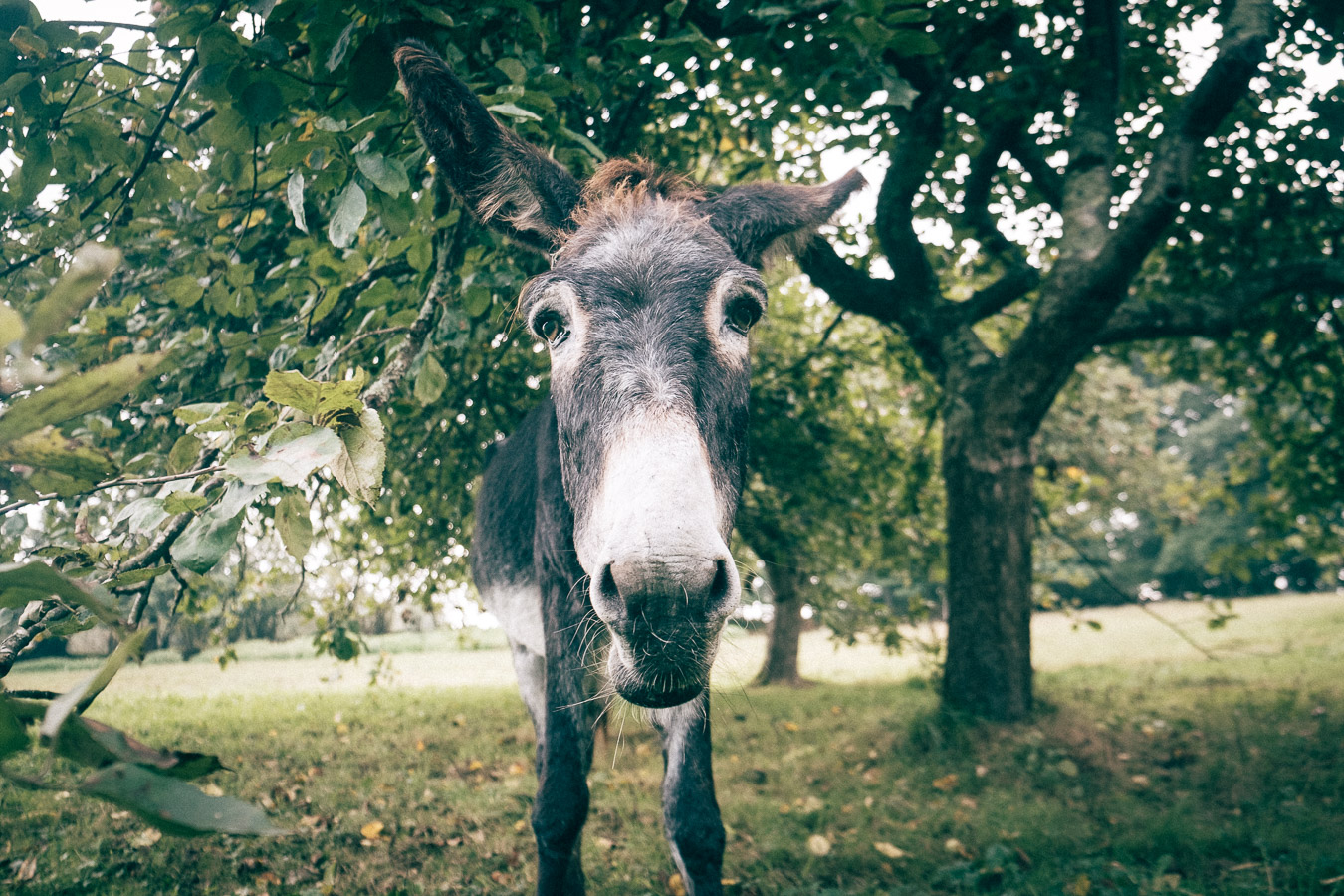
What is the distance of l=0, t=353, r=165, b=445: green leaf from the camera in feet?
2.62

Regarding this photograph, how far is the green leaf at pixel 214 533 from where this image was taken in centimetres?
126

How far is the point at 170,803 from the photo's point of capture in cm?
75

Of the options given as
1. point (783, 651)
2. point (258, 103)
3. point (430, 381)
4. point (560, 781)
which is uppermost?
point (258, 103)

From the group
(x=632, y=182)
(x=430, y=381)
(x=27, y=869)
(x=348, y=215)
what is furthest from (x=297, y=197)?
(x=27, y=869)

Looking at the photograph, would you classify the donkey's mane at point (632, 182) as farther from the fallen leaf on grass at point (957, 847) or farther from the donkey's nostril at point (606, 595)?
the fallen leaf on grass at point (957, 847)

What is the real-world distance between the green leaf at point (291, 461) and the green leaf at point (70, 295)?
1.42ft

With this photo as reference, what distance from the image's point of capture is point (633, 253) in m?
2.12

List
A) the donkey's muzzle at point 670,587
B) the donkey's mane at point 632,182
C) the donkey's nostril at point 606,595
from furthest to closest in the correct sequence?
the donkey's mane at point 632,182, the donkey's nostril at point 606,595, the donkey's muzzle at point 670,587

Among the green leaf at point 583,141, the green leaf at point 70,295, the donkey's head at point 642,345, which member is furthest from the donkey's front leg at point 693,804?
the green leaf at point 583,141

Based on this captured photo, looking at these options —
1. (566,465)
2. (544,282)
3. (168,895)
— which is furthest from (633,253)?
(168,895)

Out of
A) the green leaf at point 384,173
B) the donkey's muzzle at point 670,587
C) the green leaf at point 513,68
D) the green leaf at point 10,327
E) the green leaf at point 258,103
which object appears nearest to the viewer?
the green leaf at point 10,327

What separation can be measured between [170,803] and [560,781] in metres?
2.14

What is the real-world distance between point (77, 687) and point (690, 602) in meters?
1.00

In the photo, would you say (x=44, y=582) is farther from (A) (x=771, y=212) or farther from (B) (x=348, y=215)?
(A) (x=771, y=212)
